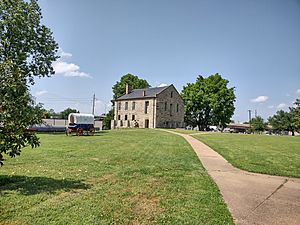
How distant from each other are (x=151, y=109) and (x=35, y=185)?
1739 inches

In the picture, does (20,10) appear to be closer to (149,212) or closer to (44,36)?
(44,36)

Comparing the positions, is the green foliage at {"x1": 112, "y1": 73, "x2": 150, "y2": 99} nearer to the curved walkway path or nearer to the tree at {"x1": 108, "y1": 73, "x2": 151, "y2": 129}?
the tree at {"x1": 108, "y1": 73, "x2": 151, "y2": 129}

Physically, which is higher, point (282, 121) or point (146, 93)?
point (146, 93)

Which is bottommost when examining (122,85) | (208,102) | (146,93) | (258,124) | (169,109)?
(258,124)

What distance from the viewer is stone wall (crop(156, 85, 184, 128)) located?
50219 mm

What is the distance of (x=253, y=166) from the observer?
9570mm

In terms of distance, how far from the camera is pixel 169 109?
5259 centimetres

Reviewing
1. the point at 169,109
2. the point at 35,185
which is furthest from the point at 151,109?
the point at 35,185

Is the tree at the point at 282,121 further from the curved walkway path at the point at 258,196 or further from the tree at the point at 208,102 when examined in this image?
the curved walkway path at the point at 258,196

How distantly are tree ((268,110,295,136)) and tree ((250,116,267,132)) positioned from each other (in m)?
5.04

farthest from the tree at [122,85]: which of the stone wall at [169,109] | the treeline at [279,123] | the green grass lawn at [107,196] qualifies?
the green grass lawn at [107,196]

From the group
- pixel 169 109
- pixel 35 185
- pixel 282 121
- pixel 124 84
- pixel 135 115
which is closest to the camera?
pixel 35 185

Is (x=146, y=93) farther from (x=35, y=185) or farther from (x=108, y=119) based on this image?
(x=35, y=185)

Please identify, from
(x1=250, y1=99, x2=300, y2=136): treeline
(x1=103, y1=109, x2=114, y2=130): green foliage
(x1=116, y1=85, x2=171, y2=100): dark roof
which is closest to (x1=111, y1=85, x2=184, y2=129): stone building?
(x1=116, y1=85, x2=171, y2=100): dark roof
